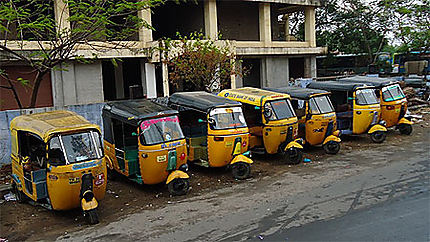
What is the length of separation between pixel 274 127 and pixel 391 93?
5.90m

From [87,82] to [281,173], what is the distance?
11101 millimetres

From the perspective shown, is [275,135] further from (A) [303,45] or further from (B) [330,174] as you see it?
(A) [303,45]

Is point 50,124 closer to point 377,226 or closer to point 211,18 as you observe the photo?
point 377,226

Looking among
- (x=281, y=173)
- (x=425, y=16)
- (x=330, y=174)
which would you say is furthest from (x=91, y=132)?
(x=425, y=16)

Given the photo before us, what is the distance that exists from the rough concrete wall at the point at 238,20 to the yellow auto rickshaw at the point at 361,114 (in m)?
11.2

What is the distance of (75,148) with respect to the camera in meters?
8.27

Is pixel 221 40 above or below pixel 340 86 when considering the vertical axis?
above

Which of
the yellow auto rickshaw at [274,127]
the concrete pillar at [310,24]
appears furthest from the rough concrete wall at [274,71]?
the yellow auto rickshaw at [274,127]

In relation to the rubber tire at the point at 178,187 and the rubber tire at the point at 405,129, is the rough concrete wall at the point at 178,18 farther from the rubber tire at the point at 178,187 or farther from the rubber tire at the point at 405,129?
the rubber tire at the point at 178,187

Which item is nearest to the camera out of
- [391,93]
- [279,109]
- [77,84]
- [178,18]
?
[279,109]

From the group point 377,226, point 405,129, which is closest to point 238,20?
point 405,129

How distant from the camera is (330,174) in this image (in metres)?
11.1

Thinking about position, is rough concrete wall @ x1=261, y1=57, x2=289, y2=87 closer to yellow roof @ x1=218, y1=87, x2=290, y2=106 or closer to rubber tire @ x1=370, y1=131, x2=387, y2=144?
rubber tire @ x1=370, y1=131, x2=387, y2=144

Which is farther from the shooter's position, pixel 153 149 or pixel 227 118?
pixel 227 118
